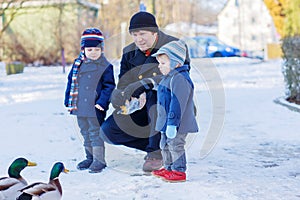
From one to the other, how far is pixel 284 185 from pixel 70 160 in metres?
2.18

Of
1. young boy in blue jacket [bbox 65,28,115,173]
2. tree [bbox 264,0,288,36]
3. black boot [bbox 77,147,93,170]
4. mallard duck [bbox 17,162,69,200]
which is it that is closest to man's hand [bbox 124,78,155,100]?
young boy in blue jacket [bbox 65,28,115,173]

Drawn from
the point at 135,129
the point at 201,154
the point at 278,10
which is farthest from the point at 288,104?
the point at 278,10

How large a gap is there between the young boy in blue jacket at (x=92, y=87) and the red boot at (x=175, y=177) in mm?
759

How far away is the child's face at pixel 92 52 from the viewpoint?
4.66 metres

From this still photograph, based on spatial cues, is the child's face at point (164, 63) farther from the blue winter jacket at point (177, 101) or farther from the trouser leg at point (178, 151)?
the trouser leg at point (178, 151)

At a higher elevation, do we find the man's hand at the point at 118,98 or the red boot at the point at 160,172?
the man's hand at the point at 118,98

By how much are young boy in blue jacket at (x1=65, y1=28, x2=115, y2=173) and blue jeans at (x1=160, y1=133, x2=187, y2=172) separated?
0.68 metres

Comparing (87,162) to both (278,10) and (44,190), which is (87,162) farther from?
(278,10)

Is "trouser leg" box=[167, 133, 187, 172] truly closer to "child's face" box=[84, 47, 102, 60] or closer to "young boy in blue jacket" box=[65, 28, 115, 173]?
"young boy in blue jacket" box=[65, 28, 115, 173]

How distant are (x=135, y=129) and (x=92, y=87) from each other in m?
0.56

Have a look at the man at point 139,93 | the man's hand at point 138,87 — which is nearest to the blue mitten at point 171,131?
the man at point 139,93

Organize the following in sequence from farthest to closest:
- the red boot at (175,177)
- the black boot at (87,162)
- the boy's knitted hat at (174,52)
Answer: the black boot at (87,162)
the red boot at (175,177)
the boy's knitted hat at (174,52)

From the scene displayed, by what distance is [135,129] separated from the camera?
470 cm

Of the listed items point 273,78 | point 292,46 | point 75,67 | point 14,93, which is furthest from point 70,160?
point 273,78
